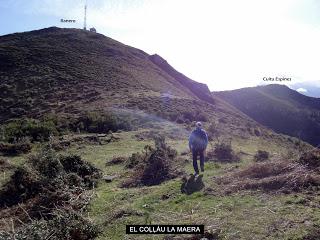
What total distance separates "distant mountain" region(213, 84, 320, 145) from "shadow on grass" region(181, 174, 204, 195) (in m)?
50.7

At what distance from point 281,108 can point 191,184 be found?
202 feet

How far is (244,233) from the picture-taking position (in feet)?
23.9

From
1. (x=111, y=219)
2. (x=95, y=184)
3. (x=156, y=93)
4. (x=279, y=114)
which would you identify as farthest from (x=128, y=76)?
(x=111, y=219)

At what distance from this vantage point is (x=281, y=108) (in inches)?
2731

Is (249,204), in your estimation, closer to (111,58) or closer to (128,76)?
(128,76)

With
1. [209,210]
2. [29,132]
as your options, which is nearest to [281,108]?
[29,132]

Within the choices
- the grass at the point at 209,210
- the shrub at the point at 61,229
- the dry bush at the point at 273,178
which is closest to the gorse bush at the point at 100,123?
the grass at the point at 209,210

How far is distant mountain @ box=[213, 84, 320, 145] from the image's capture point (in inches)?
Answer: 2502

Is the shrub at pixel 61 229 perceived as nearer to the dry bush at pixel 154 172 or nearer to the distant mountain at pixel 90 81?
the dry bush at pixel 154 172

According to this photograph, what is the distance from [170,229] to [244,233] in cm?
143

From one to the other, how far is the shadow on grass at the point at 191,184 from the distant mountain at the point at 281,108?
166ft

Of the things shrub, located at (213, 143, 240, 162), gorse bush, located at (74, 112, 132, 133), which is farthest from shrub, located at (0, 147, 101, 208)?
gorse bush, located at (74, 112, 132, 133)

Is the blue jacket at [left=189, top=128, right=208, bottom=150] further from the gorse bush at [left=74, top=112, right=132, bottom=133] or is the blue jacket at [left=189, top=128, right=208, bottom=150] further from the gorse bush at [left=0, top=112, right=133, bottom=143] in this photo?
the gorse bush at [left=74, top=112, right=132, bottom=133]

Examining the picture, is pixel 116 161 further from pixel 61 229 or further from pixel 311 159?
pixel 61 229
